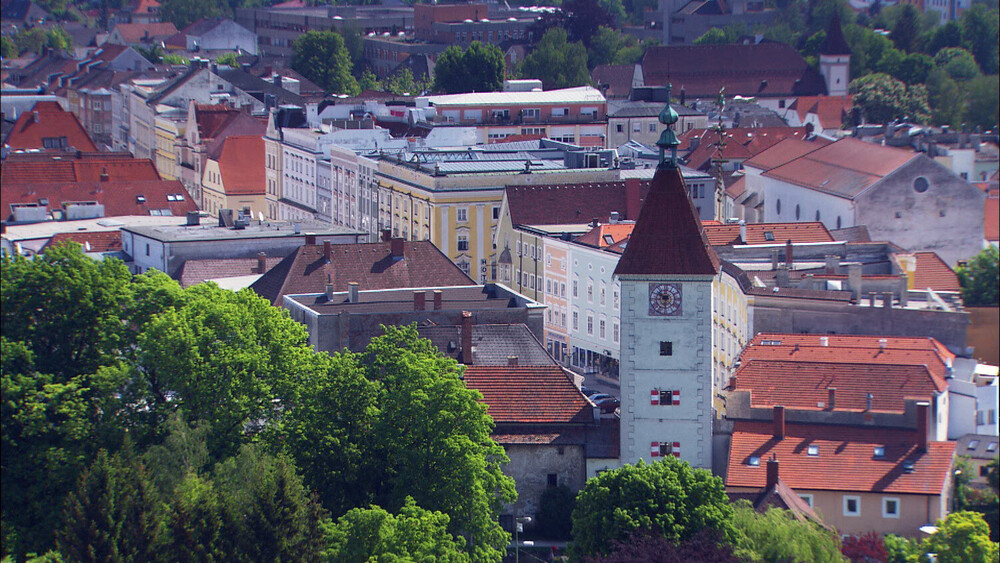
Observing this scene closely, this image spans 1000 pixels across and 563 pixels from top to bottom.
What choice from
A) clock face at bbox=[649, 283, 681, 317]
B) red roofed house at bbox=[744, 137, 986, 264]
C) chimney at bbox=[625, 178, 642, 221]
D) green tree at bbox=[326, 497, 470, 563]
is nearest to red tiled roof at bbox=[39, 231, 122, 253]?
chimney at bbox=[625, 178, 642, 221]

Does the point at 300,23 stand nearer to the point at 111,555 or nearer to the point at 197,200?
the point at 197,200

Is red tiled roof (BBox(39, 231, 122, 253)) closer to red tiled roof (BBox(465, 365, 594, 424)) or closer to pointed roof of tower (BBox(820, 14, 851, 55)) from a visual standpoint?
red tiled roof (BBox(465, 365, 594, 424))

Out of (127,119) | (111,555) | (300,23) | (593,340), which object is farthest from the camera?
(300,23)

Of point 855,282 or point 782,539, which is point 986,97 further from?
point 855,282

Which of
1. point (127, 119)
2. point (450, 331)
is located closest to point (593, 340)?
point (450, 331)

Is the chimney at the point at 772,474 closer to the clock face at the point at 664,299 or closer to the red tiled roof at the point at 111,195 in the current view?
the clock face at the point at 664,299

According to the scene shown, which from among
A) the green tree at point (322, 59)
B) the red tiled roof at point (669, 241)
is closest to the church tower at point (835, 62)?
the green tree at point (322, 59)
